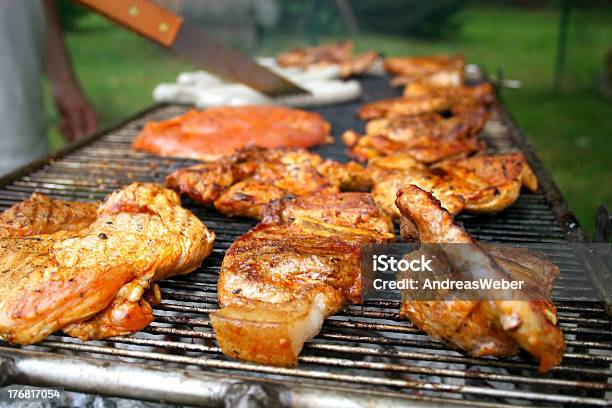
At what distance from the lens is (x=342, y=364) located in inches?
71.3

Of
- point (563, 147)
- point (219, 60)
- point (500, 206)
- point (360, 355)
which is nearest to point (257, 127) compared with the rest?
point (219, 60)

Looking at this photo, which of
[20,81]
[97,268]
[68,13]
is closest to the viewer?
[97,268]

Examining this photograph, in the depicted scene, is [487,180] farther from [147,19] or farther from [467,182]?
[147,19]

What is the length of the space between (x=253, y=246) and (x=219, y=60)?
2549 mm

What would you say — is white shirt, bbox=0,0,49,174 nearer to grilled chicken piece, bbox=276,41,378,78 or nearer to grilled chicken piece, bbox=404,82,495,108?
grilled chicken piece, bbox=276,41,378,78

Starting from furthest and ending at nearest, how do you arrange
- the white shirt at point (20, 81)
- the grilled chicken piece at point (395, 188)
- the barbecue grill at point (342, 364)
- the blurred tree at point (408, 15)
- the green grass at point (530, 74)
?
the blurred tree at point (408, 15) → the green grass at point (530, 74) → the white shirt at point (20, 81) → the grilled chicken piece at point (395, 188) → the barbecue grill at point (342, 364)

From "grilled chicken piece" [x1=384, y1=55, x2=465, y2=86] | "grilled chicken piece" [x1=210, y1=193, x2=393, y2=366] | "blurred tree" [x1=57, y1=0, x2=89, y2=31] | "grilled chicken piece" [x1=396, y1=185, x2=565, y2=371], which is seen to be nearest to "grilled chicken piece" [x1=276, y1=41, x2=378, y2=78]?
"grilled chicken piece" [x1=384, y1=55, x2=465, y2=86]

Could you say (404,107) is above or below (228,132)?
above

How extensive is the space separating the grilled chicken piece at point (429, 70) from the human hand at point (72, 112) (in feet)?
11.3

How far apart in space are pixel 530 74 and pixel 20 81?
13.9 metres

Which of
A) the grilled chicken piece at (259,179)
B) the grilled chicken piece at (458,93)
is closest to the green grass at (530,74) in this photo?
the grilled chicken piece at (458,93)

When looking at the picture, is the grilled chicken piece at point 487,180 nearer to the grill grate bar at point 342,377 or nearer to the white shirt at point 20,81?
the grill grate bar at point 342,377

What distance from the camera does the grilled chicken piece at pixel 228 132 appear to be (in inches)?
159

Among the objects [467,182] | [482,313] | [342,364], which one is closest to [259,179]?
[467,182]
